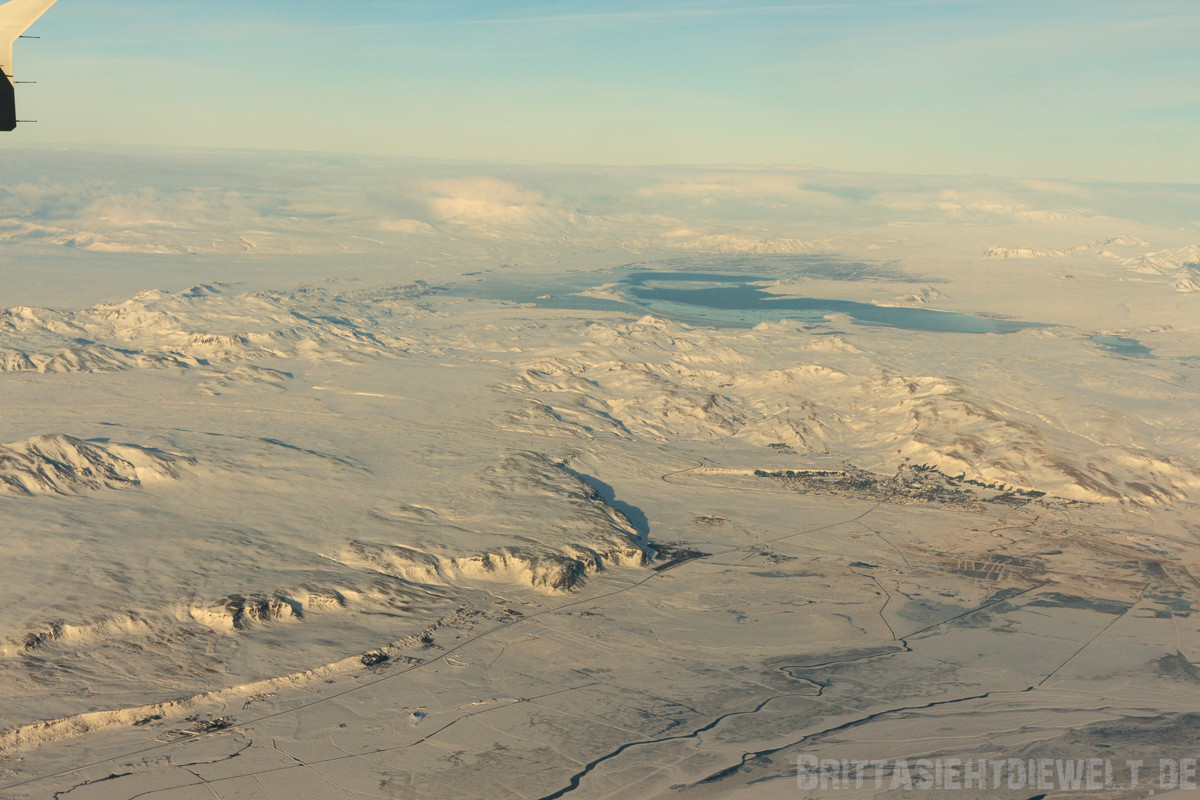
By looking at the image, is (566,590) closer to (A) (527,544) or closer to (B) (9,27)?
(A) (527,544)

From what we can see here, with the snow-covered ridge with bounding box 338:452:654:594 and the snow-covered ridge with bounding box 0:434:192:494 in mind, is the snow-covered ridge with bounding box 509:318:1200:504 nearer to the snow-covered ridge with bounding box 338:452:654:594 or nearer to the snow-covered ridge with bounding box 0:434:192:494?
the snow-covered ridge with bounding box 338:452:654:594

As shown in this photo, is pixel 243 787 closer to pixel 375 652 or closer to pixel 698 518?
pixel 375 652

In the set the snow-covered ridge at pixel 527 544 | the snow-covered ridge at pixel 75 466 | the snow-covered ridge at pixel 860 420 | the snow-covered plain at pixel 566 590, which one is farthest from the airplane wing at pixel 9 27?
the snow-covered ridge at pixel 860 420

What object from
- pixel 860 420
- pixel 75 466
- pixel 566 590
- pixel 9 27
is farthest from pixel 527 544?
pixel 860 420

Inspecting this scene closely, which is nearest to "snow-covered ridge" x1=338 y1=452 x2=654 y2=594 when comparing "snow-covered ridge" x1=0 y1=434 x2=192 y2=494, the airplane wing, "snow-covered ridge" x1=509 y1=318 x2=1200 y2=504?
"snow-covered ridge" x1=0 y1=434 x2=192 y2=494

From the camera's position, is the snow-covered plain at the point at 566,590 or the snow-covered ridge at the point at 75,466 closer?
the snow-covered plain at the point at 566,590

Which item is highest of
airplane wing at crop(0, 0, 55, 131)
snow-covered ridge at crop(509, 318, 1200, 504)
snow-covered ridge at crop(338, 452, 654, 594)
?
airplane wing at crop(0, 0, 55, 131)

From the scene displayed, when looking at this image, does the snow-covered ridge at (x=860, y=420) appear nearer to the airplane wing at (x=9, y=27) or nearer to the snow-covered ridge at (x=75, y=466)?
the snow-covered ridge at (x=75, y=466)

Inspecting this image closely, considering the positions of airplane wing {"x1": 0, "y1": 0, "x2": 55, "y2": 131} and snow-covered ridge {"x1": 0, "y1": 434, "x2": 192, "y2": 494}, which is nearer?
airplane wing {"x1": 0, "y1": 0, "x2": 55, "y2": 131}

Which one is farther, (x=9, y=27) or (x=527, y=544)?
(x=527, y=544)
